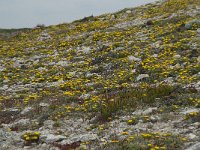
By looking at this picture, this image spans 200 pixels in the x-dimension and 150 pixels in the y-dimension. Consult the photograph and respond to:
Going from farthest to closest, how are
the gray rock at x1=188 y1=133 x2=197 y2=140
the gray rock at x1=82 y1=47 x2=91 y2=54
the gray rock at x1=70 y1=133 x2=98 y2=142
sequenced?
the gray rock at x1=82 y1=47 x2=91 y2=54
the gray rock at x1=70 y1=133 x2=98 y2=142
the gray rock at x1=188 y1=133 x2=197 y2=140

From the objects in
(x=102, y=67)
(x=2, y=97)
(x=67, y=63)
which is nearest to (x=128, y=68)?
(x=102, y=67)

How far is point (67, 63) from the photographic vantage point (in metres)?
24.0

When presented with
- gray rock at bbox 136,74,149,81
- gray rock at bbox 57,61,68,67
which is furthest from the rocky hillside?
gray rock at bbox 57,61,68,67

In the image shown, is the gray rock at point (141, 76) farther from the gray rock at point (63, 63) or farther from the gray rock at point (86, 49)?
the gray rock at point (86, 49)

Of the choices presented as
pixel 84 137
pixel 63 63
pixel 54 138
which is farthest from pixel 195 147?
pixel 63 63

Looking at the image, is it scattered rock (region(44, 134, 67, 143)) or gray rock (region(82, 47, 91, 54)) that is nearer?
scattered rock (region(44, 134, 67, 143))

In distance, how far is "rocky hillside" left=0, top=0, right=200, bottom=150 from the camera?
12703 mm

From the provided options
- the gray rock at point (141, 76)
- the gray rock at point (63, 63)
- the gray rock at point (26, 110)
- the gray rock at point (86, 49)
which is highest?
the gray rock at point (86, 49)

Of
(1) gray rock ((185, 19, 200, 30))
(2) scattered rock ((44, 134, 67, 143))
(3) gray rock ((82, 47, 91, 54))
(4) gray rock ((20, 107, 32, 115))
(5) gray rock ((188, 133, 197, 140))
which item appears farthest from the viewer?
(3) gray rock ((82, 47, 91, 54))

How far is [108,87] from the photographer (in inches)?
711

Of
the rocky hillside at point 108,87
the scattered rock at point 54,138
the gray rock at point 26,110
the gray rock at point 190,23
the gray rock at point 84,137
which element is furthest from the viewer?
the gray rock at point 190,23

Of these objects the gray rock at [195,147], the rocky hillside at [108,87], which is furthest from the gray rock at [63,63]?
the gray rock at [195,147]

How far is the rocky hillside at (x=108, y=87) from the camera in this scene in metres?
12.7

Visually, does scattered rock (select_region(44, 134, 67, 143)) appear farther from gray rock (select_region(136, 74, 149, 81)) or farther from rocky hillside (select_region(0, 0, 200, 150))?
gray rock (select_region(136, 74, 149, 81))
